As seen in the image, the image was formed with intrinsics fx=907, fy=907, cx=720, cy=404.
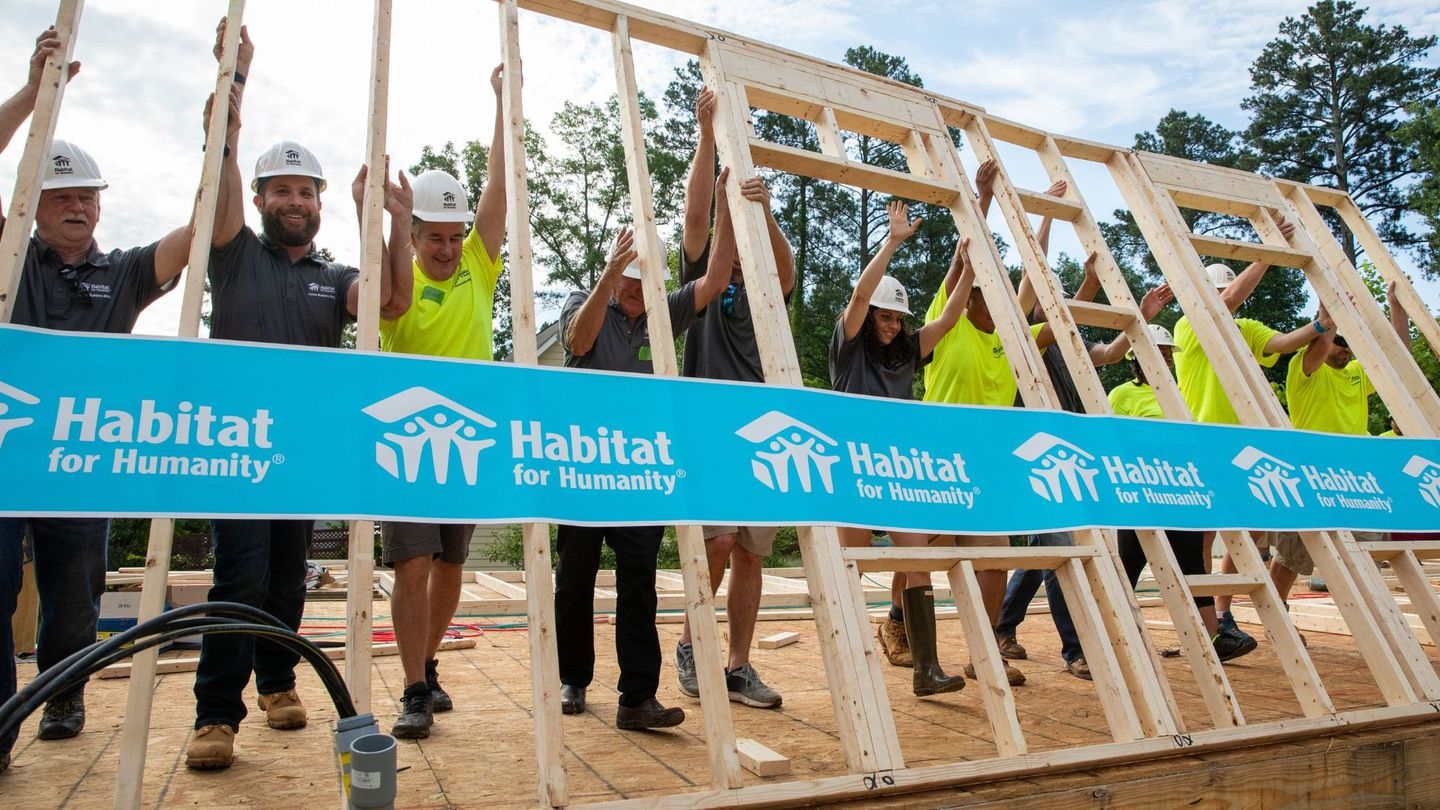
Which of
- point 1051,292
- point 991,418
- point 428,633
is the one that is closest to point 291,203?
point 428,633

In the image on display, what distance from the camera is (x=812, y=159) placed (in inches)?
154

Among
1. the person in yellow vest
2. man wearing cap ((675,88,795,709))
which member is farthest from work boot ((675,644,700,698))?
the person in yellow vest

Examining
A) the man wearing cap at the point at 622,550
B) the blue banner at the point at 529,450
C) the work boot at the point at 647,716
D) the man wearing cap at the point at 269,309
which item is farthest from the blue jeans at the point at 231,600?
the work boot at the point at 647,716

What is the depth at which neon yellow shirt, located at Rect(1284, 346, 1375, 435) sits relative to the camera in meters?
5.44

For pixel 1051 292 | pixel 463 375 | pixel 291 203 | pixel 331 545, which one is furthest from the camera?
pixel 331 545

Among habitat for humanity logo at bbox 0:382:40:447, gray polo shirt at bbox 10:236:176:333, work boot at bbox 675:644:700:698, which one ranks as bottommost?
work boot at bbox 675:644:700:698

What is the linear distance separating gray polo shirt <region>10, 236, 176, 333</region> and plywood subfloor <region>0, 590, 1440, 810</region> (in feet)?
4.70

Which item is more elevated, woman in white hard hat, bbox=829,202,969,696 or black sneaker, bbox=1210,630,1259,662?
woman in white hard hat, bbox=829,202,969,696

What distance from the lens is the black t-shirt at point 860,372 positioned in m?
4.32

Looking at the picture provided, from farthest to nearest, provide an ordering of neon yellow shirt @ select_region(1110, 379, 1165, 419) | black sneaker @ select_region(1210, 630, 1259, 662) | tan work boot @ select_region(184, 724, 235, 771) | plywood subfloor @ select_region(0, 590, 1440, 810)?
neon yellow shirt @ select_region(1110, 379, 1165, 419) < black sneaker @ select_region(1210, 630, 1259, 662) < tan work boot @ select_region(184, 724, 235, 771) < plywood subfloor @ select_region(0, 590, 1440, 810)

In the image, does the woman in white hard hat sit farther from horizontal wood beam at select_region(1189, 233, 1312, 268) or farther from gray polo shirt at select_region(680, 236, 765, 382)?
horizontal wood beam at select_region(1189, 233, 1312, 268)

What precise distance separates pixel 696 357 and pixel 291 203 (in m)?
1.74

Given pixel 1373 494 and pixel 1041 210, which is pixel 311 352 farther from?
pixel 1373 494

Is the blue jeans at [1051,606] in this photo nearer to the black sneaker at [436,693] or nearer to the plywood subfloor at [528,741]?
the plywood subfloor at [528,741]
